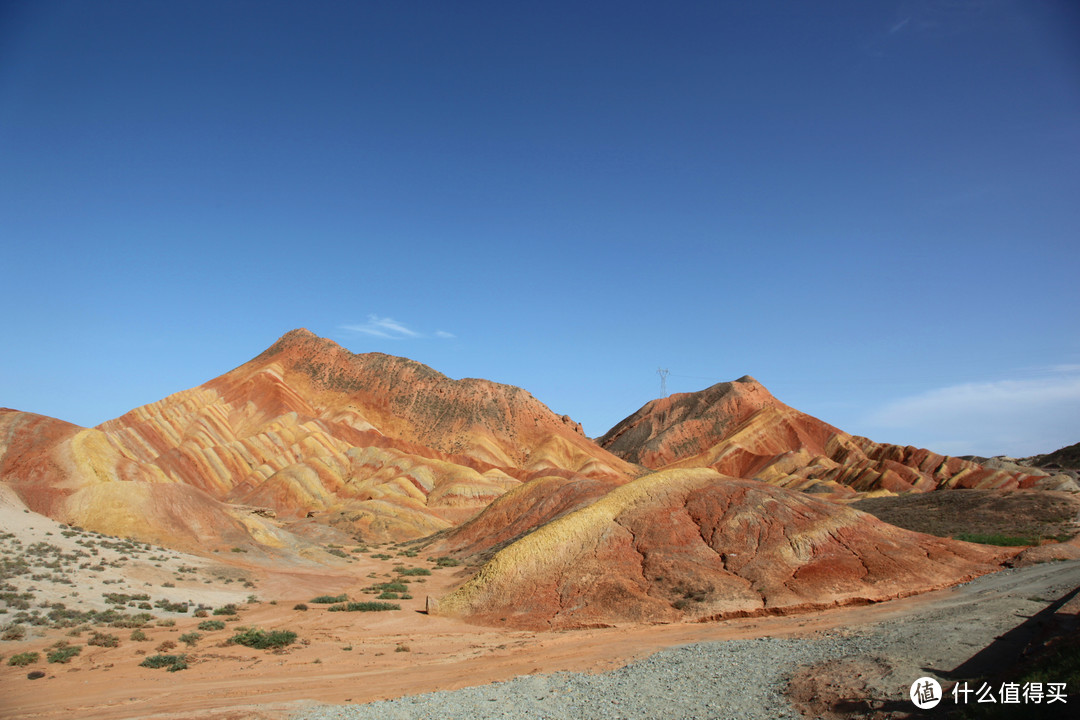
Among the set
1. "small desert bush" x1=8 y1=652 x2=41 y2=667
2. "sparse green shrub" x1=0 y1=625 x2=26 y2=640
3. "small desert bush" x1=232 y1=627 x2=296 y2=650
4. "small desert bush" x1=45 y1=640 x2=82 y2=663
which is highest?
"sparse green shrub" x1=0 y1=625 x2=26 y2=640

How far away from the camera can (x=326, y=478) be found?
79.5m

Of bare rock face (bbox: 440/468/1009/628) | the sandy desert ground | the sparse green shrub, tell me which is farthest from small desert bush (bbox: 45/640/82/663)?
bare rock face (bbox: 440/468/1009/628)

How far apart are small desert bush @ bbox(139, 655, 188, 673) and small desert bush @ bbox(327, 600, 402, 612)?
912 centimetres

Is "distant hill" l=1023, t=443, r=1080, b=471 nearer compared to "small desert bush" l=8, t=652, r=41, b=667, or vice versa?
"small desert bush" l=8, t=652, r=41, b=667

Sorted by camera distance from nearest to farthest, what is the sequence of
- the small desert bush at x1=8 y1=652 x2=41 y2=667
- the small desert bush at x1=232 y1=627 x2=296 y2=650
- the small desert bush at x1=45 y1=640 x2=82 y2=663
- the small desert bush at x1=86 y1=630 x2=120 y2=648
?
1. the small desert bush at x1=8 y1=652 x2=41 y2=667
2. the small desert bush at x1=45 y1=640 x2=82 y2=663
3. the small desert bush at x1=86 y1=630 x2=120 y2=648
4. the small desert bush at x1=232 y1=627 x2=296 y2=650

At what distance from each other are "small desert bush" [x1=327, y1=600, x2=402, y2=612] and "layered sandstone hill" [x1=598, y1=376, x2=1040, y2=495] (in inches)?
2956

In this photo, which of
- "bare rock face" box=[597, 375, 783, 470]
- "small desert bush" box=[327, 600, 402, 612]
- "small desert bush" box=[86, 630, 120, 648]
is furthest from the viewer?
"bare rock face" box=[597, 375, 783, 470]

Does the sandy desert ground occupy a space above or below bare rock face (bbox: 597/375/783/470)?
below

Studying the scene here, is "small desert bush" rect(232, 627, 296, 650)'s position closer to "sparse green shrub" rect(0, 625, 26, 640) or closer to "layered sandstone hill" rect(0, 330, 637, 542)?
"sparse green shrub" rect(0, 625, 26, 640)

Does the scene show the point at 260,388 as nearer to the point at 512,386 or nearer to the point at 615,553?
the point at 512,386

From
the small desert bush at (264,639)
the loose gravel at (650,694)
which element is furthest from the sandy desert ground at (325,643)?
the loose gravel at (650,694)

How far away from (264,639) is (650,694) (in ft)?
45.3

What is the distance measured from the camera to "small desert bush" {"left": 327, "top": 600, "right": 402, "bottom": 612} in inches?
1048

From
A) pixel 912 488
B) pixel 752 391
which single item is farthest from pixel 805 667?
pixel 752 391
